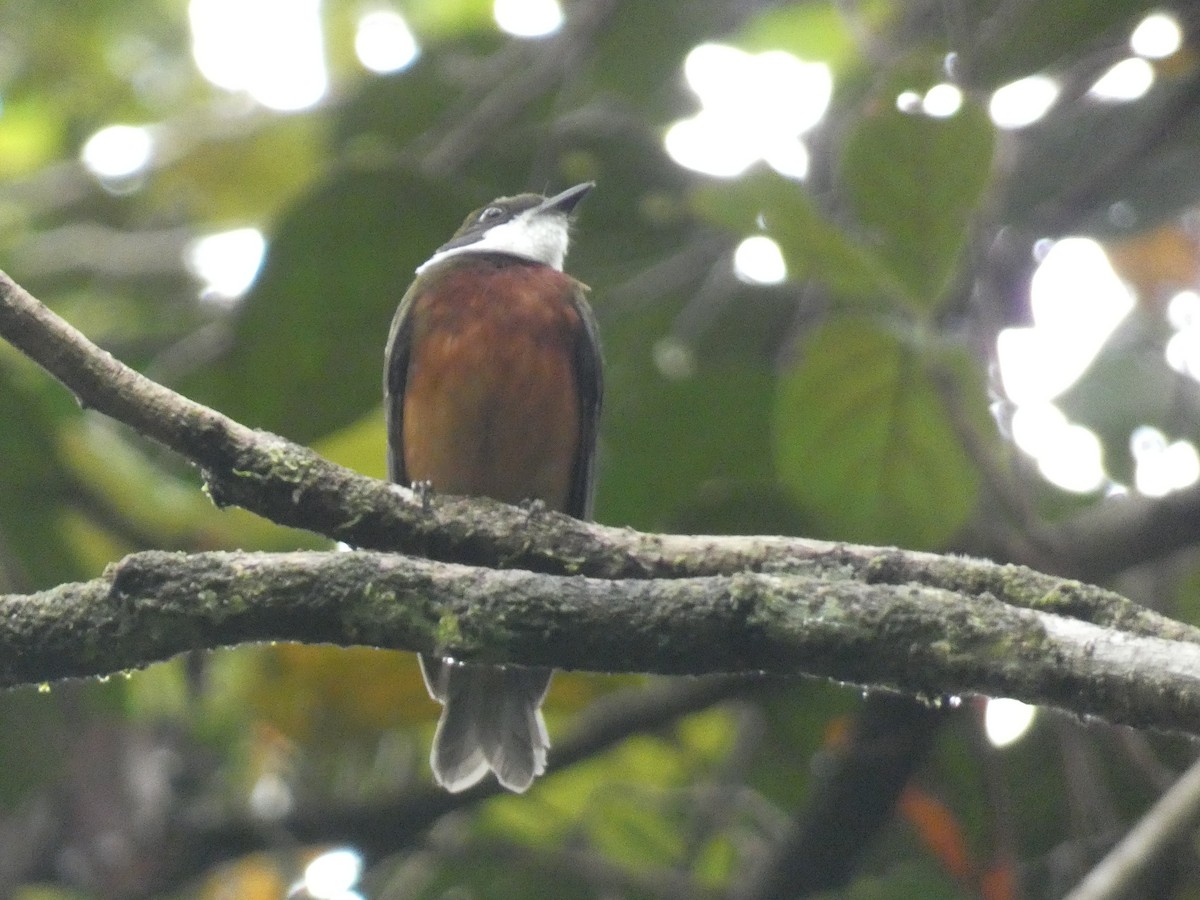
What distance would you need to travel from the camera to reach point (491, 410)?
474 cm

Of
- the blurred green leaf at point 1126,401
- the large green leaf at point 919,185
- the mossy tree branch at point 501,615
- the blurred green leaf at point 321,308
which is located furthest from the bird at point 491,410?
the mossy tree branch at point 501,615

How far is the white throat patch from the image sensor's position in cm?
563

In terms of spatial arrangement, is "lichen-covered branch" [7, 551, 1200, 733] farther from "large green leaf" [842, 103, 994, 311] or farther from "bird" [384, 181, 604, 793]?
"bird" [384, 181, 604, 793]

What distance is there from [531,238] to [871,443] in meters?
1.78

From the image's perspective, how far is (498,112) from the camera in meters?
6.15

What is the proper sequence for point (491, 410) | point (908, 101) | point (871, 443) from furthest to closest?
point (491, 410)
point (871, 443)
point (908, 101)

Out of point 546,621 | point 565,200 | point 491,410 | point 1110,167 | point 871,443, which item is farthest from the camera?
point 565,200

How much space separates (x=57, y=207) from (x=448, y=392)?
277cm

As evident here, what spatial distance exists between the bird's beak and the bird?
0.50 meters

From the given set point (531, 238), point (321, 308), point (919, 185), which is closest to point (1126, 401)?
point (919, 185)

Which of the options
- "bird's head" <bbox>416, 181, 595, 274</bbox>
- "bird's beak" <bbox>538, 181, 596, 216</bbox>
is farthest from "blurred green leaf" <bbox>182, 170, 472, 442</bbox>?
"bird's beak" <bbox>538, 181, 596, 216</bbox>

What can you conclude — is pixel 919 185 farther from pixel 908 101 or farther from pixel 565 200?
pixel 565 200

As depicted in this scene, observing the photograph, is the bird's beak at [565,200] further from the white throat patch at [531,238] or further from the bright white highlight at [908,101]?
the bright white highlight at [908,101]

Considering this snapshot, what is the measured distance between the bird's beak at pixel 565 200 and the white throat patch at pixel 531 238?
2 centimetres
